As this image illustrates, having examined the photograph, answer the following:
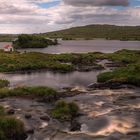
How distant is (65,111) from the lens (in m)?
39.3

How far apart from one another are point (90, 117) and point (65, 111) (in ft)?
10.1

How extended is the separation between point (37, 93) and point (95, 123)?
46.5ft

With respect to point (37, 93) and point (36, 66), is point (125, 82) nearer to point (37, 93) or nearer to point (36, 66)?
point (37, 93)

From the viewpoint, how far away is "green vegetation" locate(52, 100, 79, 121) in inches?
1518

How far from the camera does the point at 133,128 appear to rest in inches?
1390

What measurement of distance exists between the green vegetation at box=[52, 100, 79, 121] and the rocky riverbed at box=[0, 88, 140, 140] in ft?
2.47

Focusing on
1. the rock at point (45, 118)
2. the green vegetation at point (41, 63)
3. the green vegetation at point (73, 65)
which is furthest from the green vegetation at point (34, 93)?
the green vegetation at point (41, 63)

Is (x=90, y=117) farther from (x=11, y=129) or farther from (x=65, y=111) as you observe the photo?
(x=11, y=129)

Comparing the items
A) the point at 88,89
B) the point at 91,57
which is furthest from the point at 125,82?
the point at 91,57

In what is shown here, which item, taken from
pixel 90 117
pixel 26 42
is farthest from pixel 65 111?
pixel 26 42

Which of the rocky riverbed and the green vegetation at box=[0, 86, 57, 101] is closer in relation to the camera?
the rocky riverbed

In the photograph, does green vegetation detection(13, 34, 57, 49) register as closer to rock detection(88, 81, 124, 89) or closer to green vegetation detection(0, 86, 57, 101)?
rock detection(88, 81, 124, 89)

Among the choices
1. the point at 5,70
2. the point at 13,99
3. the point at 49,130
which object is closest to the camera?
the point at 49,130

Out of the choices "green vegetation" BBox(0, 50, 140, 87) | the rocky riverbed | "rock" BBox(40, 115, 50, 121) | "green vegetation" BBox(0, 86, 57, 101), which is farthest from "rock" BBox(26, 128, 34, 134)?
"green vegetation" BBox(0, 50, 140, 87)
